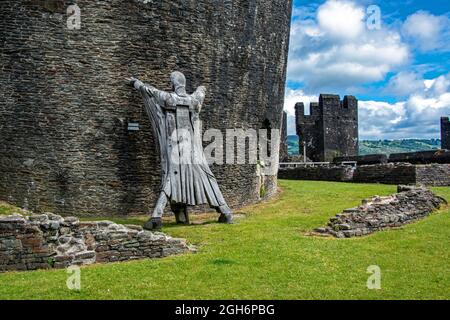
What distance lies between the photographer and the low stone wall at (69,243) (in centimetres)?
918

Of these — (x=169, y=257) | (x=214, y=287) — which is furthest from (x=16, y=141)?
(x=214, y=287)

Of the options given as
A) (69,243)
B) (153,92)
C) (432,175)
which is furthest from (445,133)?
(69,243)

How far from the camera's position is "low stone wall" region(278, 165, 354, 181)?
27516 millimetres

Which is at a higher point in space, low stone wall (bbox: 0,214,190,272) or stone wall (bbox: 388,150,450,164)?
stone wall (bbox: 388,150,450,164)

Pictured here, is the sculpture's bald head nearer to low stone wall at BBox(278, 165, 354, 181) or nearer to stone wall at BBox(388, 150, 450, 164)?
low stone wall at BBox(278, 165, 354, 181)

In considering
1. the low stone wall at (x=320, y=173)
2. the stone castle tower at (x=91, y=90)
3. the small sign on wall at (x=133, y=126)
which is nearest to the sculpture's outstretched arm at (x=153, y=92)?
the stone castle tower at (x=91, y=90)

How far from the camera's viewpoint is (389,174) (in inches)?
964

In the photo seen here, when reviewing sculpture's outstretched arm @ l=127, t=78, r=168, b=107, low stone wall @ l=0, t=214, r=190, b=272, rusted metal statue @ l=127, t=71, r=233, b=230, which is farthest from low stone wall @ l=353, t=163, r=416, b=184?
low stone wall @ l=0, t=214, r=190, b=272

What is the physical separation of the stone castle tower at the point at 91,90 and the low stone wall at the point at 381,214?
18.8ft

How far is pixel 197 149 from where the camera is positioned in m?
14.2

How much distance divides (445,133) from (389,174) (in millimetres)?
11282

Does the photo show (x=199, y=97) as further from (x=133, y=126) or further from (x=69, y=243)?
(x=69, y=243)

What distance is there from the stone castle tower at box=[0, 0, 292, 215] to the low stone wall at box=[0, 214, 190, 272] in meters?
4.83
